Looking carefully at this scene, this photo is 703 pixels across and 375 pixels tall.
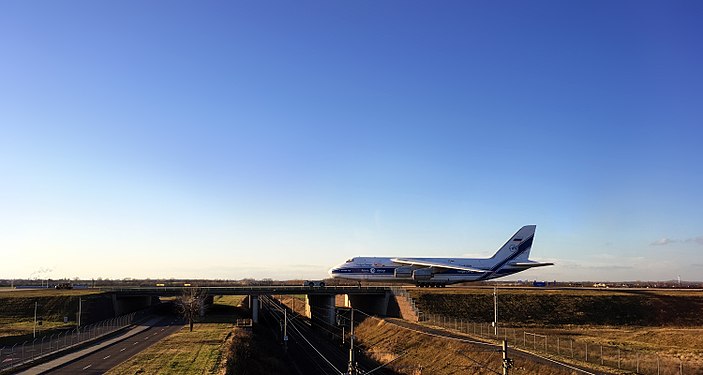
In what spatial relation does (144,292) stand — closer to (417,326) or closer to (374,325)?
(374,325)

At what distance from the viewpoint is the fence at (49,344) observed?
51056 mm

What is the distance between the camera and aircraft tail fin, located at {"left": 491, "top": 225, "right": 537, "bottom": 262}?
107 m

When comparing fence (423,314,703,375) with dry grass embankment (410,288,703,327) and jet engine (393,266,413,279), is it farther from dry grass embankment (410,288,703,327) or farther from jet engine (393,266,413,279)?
jet engine (393,266,413,279)

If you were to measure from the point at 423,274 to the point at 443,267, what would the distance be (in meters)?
4.22

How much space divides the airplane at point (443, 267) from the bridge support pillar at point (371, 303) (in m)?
4.61

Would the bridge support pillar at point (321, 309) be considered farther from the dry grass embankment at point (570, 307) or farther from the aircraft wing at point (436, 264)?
the aircraft wing at point (436, 264)

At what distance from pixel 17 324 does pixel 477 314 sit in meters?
68.9

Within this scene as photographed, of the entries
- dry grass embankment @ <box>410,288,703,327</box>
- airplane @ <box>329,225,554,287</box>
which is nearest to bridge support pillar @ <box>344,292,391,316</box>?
airplane @ <box>329,225,554,287</box>

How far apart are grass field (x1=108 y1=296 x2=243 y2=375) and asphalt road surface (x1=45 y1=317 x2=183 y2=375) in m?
1.38

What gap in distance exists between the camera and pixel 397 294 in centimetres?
9288

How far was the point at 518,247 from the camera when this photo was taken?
4240 inches

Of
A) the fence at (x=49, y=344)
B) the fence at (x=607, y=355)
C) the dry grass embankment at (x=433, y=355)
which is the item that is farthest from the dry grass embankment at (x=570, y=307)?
the fence at (x=49, y=344)

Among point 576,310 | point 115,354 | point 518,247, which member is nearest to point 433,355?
point 115,354

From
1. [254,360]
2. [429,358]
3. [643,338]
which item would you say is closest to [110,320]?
[254,360]
